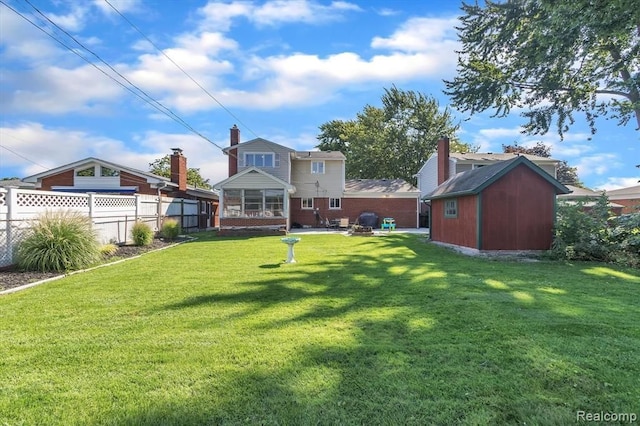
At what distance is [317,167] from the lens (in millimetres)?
27547

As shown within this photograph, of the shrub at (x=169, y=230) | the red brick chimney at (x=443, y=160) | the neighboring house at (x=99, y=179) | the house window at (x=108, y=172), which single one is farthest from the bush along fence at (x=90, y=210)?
the red brick chimney at (x=443, y=160)

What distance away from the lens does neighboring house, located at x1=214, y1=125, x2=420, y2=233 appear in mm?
22375

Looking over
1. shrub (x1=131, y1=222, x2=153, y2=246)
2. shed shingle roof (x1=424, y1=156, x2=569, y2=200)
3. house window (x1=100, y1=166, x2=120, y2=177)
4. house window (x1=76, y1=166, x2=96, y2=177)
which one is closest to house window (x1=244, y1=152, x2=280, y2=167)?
house window (x1=100, y1=166, x2=120, y2=177)

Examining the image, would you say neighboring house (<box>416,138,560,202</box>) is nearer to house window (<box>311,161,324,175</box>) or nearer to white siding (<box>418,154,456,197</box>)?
white siding (<box>418,154,456,197</box>)

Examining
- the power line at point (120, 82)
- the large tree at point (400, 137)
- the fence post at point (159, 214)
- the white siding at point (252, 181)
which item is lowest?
the fence post at point (159, 214)

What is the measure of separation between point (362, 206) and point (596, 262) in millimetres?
17722

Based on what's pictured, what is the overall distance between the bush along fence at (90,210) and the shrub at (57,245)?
0.98ft

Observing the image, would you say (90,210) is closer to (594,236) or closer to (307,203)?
(594,236)

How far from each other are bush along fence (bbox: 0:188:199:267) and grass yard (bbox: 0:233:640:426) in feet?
9.37

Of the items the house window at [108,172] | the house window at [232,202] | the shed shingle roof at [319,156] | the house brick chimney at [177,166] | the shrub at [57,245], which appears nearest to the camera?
the shrub at [57,245]

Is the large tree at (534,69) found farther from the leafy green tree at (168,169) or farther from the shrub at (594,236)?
the leafy green tree at (168,169)

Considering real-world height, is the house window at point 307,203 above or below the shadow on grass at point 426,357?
above

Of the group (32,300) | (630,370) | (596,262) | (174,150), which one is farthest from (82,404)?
(174,150)

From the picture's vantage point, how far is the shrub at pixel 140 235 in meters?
14.2
